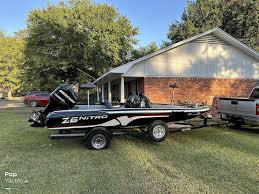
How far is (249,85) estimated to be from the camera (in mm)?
19953

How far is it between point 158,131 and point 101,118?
1545 mm

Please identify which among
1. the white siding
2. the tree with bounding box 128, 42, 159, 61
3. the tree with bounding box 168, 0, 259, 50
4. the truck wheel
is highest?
the tree with bounding box 168, 0, 259, 50

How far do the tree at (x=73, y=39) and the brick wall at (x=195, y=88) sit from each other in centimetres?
1548

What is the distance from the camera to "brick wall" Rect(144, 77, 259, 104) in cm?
1816

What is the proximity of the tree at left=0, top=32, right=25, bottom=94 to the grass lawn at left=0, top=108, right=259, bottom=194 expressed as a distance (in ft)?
129

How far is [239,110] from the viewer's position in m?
9.47

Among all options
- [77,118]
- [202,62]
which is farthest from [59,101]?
[202,62]

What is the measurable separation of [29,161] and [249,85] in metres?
17.2

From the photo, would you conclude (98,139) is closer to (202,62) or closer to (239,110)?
(239,110)

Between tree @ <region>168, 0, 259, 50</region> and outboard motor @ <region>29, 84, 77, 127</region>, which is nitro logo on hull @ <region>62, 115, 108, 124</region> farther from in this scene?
tree @ <region>168, 0, 259, 50</region>

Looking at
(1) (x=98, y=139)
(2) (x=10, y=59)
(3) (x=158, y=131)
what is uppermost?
(2) (x=10, y=59)

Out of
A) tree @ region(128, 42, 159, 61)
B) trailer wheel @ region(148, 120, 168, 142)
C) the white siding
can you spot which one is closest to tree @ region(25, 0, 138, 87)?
tree @ region(128, 42, 159, 61)

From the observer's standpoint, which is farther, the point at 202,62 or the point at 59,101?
the point at 202,62

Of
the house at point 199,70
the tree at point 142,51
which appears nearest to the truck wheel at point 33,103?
the house at point 199,70
